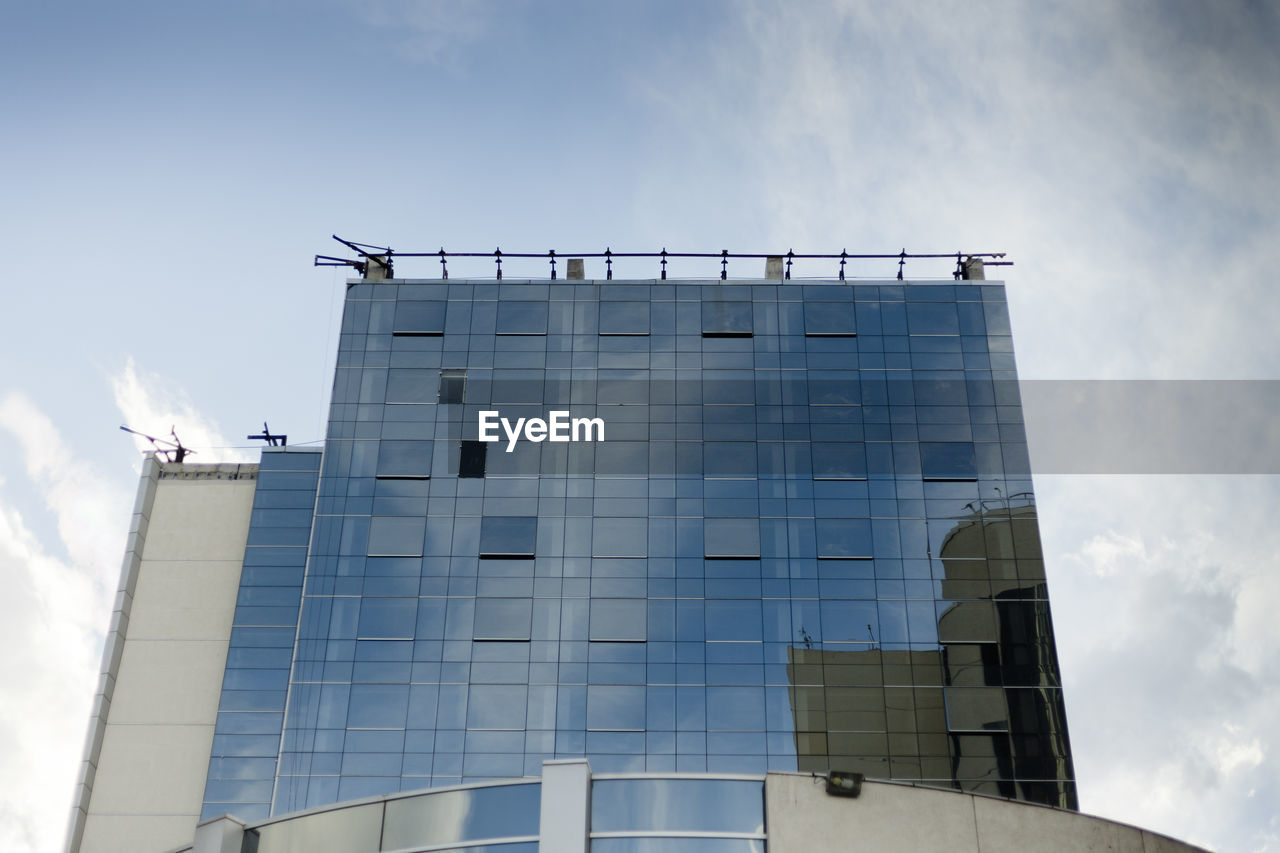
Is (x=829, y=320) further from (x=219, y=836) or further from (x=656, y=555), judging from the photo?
(x=219, y=836)

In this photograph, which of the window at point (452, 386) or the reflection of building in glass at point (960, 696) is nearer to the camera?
the reflection of building in glass at point (960, 696)

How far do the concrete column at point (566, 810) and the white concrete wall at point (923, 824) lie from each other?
437 cm

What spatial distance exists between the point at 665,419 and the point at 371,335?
59.1 feet

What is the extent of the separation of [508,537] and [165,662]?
2029 centimetres

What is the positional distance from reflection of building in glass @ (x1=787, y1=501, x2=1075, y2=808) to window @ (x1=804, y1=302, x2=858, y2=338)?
47.2 feet

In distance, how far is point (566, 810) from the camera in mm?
33188

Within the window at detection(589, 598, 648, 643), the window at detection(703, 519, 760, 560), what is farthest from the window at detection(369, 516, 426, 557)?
the window at detection(703, 519, 760, 560)

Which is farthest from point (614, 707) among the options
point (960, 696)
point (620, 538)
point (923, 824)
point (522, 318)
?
point (923, 824)

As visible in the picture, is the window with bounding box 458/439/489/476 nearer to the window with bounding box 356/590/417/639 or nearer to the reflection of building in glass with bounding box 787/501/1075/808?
the window with bounding box 356/590/417/639

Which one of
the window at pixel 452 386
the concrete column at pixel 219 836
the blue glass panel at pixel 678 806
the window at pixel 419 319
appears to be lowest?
the concrete column at pixel 219 836

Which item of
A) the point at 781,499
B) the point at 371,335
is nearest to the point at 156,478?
the point at 371,335

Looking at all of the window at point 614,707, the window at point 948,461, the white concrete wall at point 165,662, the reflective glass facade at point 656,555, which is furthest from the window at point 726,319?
the white concrete wall at point 165,662

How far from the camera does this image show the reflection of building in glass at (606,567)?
68.4 metres

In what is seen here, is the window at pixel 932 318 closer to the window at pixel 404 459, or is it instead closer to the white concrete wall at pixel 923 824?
the window at pixel 404 459
